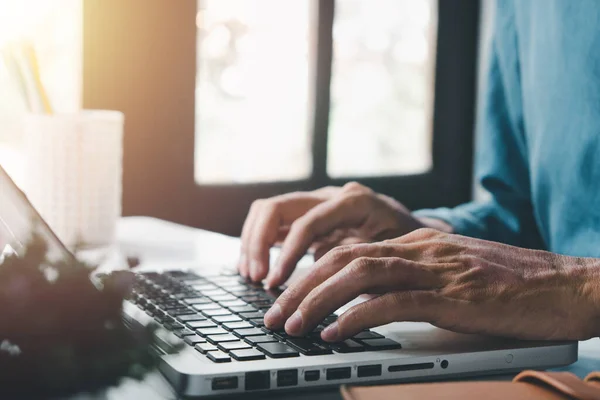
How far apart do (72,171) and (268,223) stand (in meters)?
0.30

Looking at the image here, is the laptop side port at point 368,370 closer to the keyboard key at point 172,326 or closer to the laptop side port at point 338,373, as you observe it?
the laptop side port at point 338,373

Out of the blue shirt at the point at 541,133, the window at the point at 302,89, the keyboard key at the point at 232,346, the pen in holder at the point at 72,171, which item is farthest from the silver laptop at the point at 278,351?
the window at the point at 302,89

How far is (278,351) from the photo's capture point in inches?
22.1

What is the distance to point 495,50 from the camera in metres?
1.35

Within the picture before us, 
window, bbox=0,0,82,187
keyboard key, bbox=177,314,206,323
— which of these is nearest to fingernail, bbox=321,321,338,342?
keyboard key, bbox=177,314,206,323

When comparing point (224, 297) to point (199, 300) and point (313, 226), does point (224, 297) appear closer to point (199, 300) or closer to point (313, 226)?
point (199, 300)

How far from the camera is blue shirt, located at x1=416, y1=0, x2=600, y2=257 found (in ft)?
3.68

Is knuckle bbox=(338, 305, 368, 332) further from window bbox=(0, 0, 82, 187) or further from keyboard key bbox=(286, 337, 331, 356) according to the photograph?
window bbox=(0, 0, 82, 187)

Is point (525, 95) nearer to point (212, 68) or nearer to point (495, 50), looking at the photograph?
point (495, 50)

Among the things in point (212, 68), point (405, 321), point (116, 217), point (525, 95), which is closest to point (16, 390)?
point (405, 321)

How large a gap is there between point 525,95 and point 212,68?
1.14 meters

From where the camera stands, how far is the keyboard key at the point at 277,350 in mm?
559

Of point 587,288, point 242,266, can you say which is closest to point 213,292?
point 242,266

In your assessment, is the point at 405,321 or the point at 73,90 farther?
the point at 73,90
